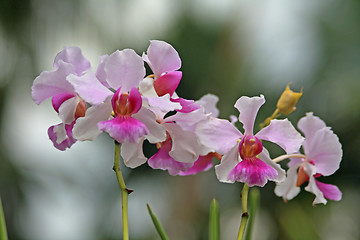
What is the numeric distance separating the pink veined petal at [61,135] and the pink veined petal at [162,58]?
12 cm

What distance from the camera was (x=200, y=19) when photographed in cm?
420

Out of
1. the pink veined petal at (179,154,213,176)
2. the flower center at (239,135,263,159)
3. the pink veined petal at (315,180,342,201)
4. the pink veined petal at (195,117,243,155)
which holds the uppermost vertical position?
the pink veined petal at (195,117,243,155)

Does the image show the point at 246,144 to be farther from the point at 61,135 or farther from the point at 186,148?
the point at 61,135

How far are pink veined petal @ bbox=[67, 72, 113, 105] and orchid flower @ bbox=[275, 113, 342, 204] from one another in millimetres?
286

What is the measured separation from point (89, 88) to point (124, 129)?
0.06 m

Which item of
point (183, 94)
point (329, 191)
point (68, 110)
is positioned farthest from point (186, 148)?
point (183, 94)

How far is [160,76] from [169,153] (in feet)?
0.29

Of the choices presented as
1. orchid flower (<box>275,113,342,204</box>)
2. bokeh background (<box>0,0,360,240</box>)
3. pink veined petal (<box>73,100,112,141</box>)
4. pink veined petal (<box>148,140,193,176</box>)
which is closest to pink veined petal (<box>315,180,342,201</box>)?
orchid flower (<box>275,113,342,204</box>)

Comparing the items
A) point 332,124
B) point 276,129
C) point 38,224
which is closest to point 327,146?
point 276,129

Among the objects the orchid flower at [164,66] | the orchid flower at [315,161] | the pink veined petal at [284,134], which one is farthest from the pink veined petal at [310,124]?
the orchid flower at [164,66]

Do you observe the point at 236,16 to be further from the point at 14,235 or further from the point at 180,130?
the point at 180,130

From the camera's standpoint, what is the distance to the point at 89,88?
49cm

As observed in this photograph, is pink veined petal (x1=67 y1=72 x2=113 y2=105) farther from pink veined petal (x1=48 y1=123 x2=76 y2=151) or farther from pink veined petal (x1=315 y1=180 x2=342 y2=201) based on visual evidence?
pink veined petal (x1=315 y1=180 x2=342 y2=201)

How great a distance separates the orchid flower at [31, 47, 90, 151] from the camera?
0.53 meters
